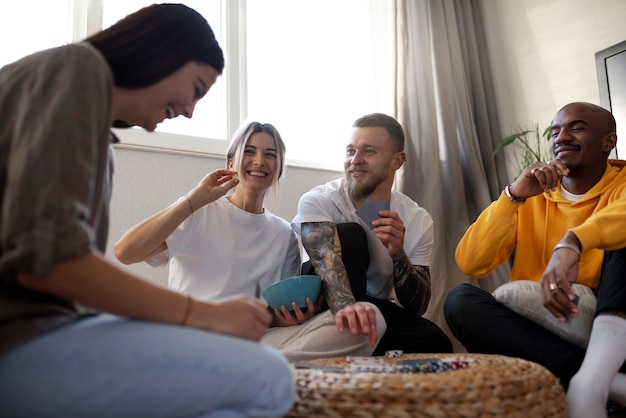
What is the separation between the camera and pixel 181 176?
6.45 feet

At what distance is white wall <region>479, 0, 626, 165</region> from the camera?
7.64ft

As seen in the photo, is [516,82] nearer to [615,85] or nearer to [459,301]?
[615,85]

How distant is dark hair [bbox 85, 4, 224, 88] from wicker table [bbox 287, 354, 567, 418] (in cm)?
53

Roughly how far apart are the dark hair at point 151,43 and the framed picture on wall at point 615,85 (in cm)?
190

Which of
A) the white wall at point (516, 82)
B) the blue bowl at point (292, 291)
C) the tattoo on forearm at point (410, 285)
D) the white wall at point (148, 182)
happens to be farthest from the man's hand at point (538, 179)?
the white wall at point (516, 82)

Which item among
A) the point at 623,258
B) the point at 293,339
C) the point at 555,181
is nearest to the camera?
the point at 623,258

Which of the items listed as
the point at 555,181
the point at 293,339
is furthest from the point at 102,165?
the point at 555,181

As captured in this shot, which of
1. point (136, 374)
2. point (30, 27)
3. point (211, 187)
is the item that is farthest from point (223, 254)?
point (30, 27)

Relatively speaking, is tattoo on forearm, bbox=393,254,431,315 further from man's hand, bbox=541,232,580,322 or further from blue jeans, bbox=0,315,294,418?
blue jeans, bbox=0,315,294,418

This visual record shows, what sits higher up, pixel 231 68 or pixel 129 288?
pixel 231 68

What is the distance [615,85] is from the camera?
6.86 feet

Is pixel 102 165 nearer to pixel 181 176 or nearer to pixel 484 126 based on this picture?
pixel 181 176

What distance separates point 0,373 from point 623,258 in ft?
4.24

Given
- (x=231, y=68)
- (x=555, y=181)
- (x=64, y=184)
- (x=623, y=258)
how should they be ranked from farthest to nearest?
(x=231, y=68), (x=555, y=181), (x=623, y=258), (x=64, y=184)
